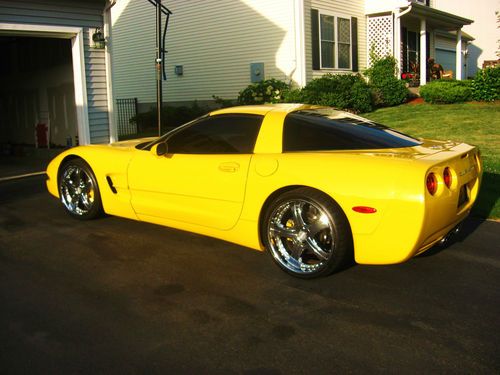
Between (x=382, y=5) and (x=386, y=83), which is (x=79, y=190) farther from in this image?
(x=382, y=5)

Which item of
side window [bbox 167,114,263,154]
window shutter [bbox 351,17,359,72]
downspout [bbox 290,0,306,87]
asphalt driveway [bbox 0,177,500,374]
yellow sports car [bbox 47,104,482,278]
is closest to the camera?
asphalt driveway [bbox 0,177,500,374]

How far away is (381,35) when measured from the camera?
65.6ft

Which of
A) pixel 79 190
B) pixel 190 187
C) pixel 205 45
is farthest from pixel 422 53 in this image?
pixel 190 187

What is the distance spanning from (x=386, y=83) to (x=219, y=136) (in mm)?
14634

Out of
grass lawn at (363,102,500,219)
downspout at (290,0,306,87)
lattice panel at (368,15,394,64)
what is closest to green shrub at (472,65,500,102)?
grass lawn at (363,102,500,219)

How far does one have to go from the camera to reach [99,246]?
5.26 m

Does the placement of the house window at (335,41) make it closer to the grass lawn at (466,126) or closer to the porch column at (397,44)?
the porch column at (397,44)

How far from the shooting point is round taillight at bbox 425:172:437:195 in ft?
12.5

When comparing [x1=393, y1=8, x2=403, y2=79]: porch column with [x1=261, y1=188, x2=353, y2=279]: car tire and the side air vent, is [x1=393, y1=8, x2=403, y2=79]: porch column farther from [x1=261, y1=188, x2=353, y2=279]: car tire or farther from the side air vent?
[x1=261, y1=188, x2=353, y2=279]: car tire

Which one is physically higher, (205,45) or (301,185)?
(205,45)

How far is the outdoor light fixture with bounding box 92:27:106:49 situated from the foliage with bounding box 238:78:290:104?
245 inches

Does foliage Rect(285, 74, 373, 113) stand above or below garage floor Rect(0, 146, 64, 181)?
above

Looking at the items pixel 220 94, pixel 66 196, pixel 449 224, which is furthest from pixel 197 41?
pixel 449 224

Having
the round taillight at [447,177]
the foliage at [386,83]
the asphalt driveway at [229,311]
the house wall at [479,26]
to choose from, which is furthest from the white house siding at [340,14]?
the house wall at [479,26]
